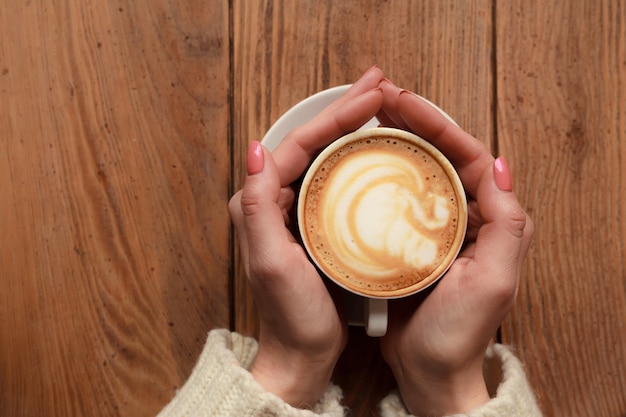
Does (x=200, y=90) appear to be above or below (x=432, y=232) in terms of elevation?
above

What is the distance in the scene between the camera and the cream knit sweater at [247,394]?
636mm

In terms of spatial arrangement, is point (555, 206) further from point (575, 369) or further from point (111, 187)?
point (111, 187)

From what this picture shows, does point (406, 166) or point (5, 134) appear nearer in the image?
point (406, 166)

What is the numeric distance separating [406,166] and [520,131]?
23 centimetres

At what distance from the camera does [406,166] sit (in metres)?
0.65

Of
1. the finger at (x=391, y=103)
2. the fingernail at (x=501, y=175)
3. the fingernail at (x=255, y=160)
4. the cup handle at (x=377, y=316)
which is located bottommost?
the cup handle at (x=377, y=316)

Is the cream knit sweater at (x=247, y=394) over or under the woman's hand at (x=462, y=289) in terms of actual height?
under

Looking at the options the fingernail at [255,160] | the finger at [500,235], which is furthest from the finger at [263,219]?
the finger at [500,235]

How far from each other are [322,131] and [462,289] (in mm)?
231

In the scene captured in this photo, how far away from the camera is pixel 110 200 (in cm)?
81

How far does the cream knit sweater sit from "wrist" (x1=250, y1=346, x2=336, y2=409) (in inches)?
1.2

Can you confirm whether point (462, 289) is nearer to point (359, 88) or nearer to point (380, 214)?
point (380, 214)

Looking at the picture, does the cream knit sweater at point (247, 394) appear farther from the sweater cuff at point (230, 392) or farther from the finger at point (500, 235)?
the finger at point (500, 235)

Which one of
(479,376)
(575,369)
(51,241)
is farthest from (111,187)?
(575,369)
